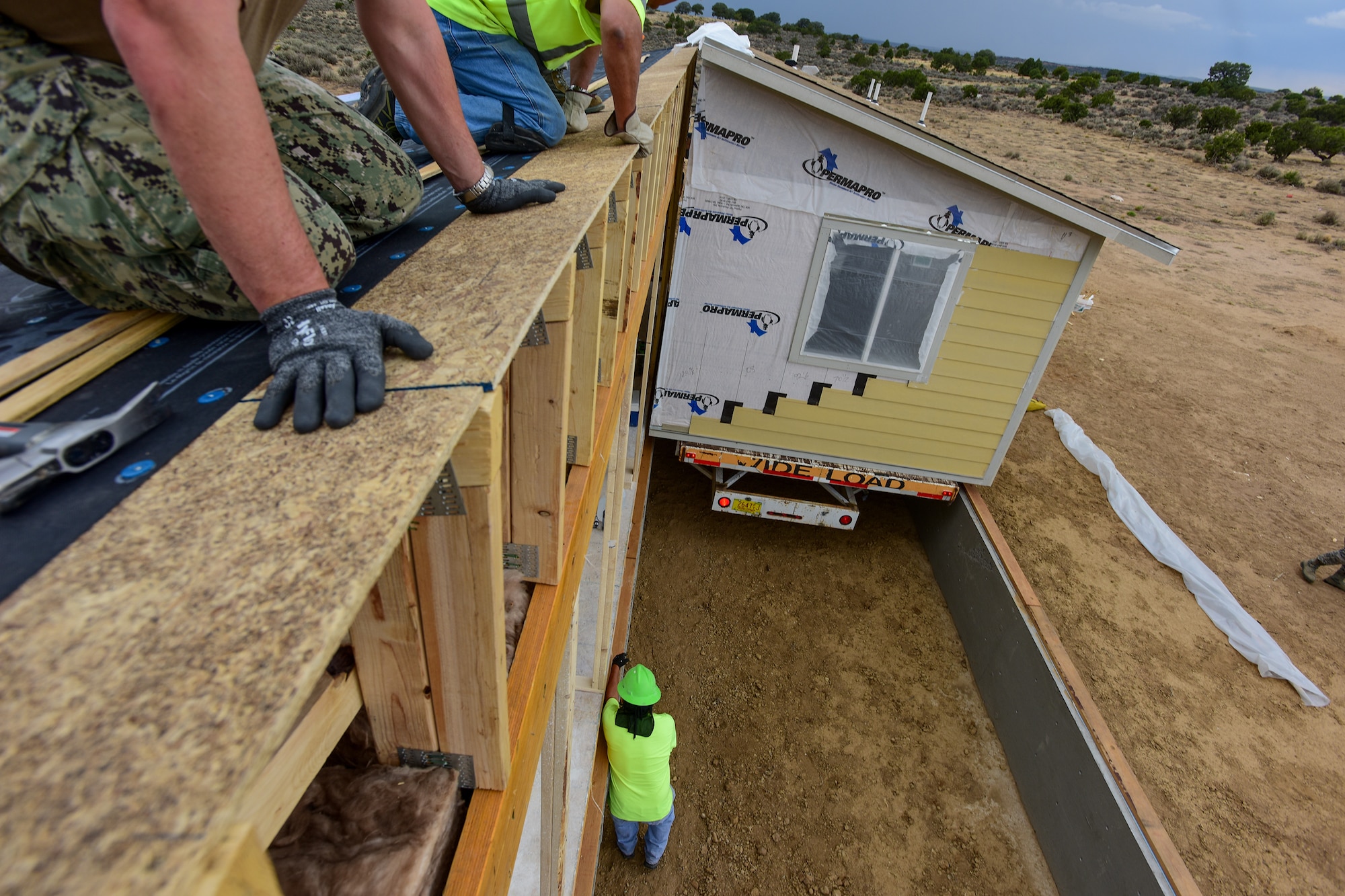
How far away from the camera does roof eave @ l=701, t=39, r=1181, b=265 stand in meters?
5.04

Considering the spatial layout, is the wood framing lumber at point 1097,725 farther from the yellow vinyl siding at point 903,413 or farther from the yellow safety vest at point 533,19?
the yellow safety vest at point 533,19

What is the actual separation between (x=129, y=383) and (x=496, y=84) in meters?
2.56

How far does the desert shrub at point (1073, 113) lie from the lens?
32.0 metres

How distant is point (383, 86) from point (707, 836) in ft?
19.2

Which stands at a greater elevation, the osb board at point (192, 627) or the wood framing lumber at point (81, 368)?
the osb board at point (192, 627)

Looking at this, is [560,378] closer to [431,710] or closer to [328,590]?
[431,710]

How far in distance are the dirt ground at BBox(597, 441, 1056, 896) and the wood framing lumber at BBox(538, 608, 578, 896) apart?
8.60ft

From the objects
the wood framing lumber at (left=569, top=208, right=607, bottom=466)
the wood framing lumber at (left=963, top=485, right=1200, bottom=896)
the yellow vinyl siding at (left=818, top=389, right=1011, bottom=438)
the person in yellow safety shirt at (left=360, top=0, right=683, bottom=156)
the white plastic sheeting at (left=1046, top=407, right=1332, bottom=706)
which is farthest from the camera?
the yellow vinyl siding at (left=818, top=389, right=1011, bottom=438)

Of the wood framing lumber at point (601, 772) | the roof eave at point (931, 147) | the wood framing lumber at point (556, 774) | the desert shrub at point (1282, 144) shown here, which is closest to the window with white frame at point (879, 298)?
the roof eave at point (931, 147)

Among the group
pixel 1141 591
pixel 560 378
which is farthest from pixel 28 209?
pixel 1141 591

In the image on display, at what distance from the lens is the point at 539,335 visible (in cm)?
145

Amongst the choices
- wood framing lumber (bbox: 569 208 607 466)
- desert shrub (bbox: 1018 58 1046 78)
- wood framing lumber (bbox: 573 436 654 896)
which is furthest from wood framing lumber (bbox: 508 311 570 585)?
desert shrub (bbox: 1018 58 1046 78)

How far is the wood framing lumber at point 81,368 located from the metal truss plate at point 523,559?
932mm

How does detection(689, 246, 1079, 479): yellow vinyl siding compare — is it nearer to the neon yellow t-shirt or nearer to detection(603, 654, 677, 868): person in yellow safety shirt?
detection(603, 654, 677, 868): person in yellow safety shirt
